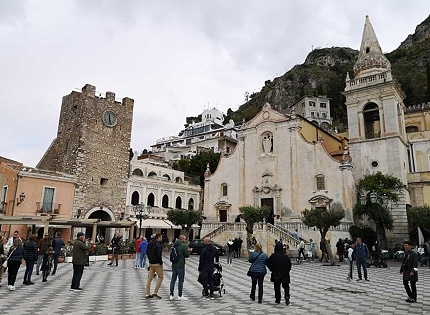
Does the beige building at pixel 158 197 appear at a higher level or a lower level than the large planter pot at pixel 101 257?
higher

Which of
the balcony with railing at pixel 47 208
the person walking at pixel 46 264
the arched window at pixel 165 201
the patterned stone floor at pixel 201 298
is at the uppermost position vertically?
the arched window at pixel 165 201

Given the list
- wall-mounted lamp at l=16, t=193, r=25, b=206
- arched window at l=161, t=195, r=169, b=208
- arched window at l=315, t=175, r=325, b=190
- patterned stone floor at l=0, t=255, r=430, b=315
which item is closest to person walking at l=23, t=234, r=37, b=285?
patterned stone floor at l=0, t=255, r=430, b=315

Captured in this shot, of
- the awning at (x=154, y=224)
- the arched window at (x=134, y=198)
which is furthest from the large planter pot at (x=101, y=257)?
the arched window at (x=134, y=198)

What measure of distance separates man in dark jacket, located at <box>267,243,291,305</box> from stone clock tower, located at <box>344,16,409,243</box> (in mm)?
24243

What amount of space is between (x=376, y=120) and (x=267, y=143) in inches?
449

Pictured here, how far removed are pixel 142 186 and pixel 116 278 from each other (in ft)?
85.2

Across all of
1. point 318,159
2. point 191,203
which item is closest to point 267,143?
point 318,159

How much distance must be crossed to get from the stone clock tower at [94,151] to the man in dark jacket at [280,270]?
27328 mm

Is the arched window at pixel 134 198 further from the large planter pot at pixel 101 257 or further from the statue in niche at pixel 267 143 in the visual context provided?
the large planter pot at pixel 101 257

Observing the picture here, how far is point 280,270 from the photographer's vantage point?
918 centimetres

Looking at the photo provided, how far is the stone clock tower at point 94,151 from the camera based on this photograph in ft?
110

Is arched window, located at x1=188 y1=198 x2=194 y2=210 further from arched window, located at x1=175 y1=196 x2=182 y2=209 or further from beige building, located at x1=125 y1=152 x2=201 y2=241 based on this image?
arched window, located at x1=175 y1=196 x2=182 y2=209

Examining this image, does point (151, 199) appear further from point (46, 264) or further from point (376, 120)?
point (46, 264)

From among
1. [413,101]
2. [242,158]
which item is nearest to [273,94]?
[413,101]
